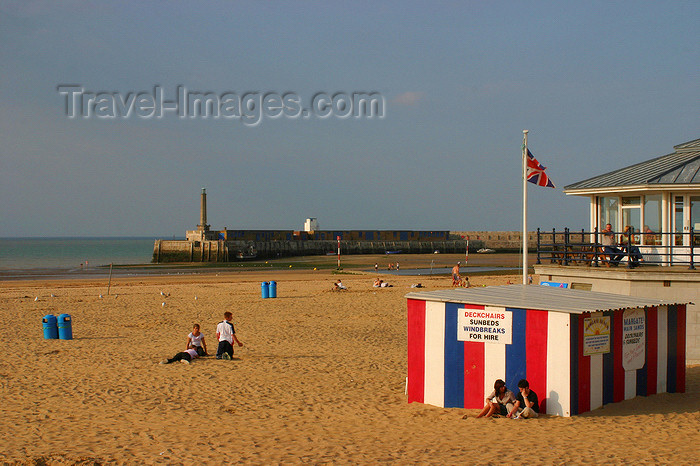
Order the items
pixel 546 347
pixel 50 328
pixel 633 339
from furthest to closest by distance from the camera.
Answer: pixel 50 328
pixel 633 339
pixel 546 347

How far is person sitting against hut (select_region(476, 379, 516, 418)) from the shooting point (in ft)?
31.3

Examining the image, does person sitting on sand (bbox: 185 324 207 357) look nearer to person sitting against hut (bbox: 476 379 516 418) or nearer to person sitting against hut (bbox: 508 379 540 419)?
person sitting against hut (bbox: 476 379 516 418)

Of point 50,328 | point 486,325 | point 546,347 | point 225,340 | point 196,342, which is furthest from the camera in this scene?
point 50,328

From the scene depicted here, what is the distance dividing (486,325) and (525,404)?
1.29 m

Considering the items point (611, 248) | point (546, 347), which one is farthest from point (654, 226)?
point (546, 347)

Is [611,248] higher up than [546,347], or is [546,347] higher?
[611,248]

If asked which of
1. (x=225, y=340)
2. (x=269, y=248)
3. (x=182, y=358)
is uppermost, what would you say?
(x=269, y=248)

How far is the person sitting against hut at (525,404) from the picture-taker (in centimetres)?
935

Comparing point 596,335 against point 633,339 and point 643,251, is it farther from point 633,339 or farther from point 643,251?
point 643,251

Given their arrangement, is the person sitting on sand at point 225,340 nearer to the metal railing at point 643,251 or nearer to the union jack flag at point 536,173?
the metal railing at point 643,251

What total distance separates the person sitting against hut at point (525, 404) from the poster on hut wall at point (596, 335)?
101 centimetres

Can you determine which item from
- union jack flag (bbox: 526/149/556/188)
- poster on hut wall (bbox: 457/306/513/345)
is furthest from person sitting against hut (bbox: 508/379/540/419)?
union jack flag (bbox: 526/149/556/188)

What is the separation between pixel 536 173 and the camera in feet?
51.8

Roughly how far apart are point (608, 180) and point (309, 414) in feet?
35.4
